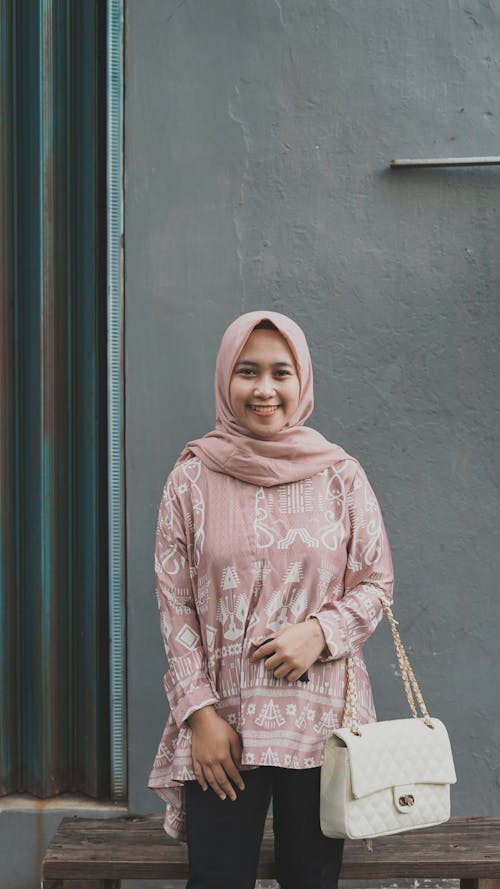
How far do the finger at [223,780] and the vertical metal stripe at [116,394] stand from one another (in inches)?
42.1

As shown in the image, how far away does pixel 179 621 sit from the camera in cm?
218

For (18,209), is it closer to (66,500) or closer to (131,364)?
(131,364)

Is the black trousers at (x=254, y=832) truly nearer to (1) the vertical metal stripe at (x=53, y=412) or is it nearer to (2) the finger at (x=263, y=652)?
(2) the finger at (x=263, y=652)

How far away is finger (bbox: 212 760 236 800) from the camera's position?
2.10m

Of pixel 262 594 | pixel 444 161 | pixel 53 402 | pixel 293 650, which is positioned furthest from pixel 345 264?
pixel 293 650

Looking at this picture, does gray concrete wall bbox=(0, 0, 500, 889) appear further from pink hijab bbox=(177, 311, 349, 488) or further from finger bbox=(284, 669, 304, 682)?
finger bbox=(284, 669, 304, 682)

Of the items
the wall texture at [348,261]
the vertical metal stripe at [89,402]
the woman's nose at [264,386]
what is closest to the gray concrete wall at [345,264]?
the wall texture at [348,261]

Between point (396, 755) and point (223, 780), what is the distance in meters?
0.41

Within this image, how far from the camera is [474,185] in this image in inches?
121

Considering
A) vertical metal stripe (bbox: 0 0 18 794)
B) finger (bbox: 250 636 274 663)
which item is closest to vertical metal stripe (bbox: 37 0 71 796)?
vertical metal stripe (bbox: 0 0 18 794)

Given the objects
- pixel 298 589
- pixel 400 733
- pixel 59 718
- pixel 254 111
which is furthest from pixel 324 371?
pixel 59 718

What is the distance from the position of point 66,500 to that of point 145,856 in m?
1.19

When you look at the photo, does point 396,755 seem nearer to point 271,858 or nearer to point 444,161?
point 271,858

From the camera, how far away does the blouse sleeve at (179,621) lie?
2.13 metres
